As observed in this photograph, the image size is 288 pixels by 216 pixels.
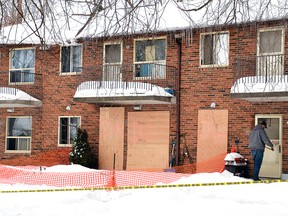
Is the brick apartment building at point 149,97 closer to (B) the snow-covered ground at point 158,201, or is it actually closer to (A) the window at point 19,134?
(A) the window at point 19,134

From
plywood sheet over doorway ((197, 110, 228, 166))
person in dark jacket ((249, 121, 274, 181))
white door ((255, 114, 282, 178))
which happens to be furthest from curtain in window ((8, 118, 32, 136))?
person in dark jacket ((249, 121, 274, 181))

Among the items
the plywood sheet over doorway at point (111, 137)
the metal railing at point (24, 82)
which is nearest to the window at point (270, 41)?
the plywood sheet over doorway at point (111, 137)

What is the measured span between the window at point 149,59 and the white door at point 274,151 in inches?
151

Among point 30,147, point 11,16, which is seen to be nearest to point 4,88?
point 30,147

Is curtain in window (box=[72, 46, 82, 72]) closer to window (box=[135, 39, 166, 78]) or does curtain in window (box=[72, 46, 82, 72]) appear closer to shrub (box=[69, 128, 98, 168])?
window (box=[135, 39, 166, 78])

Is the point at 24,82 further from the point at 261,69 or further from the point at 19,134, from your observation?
the point at 261,69

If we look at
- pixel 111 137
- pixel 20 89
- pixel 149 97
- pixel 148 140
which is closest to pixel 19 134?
pixel 20 89

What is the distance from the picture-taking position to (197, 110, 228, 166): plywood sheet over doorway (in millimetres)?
18734

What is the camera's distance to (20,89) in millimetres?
22297

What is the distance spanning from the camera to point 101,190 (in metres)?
13.0

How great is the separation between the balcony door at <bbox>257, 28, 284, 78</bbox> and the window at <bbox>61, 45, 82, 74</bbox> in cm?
698

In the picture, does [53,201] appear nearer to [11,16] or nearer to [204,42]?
[11,16]

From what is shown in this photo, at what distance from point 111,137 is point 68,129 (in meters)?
2.02

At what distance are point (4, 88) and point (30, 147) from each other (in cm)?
251
